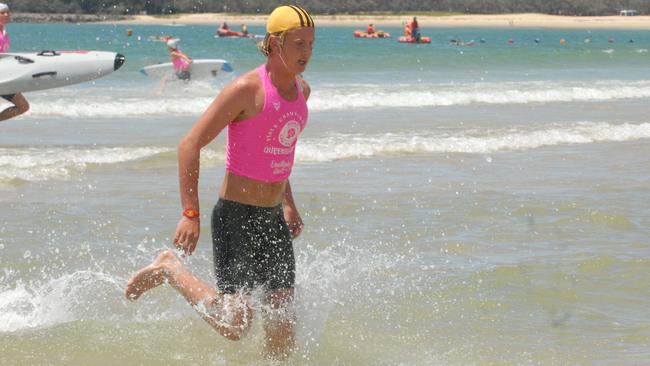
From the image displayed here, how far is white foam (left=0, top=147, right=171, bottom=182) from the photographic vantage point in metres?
10.5

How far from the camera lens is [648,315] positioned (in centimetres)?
611

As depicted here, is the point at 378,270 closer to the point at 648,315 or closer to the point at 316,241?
the point at 316,241

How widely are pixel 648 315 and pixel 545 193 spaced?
3.70 m

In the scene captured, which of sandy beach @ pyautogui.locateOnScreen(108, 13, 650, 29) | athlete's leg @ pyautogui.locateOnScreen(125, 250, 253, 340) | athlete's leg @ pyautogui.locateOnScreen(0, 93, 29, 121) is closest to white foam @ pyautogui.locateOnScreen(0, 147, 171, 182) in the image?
athlete's leg @ pyautogui.locateOnScreen(0, 93, 29, 121)

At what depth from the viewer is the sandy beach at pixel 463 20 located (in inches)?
4232

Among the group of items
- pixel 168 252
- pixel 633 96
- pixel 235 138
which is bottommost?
pixel 633 96

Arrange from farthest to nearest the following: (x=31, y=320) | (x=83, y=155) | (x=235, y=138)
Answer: (x=83, y=155)
(x=31, y=320)
(x=235, y=138)

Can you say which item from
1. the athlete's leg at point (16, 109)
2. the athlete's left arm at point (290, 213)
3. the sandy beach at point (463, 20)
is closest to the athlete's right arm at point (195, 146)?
the athlete's left arm at point (290, 213)

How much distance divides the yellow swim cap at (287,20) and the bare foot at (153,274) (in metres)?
1.17

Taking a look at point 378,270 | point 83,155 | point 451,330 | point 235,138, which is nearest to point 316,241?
point 378,270

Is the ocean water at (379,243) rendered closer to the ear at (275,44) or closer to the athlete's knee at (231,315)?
the athlete's knee at (231,315)

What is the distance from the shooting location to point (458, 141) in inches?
538

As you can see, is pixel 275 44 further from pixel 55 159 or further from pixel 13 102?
pixel 13 102

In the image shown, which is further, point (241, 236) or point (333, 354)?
point (333, 354)
